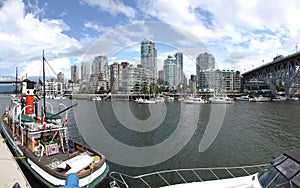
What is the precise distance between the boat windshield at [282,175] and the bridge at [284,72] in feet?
400

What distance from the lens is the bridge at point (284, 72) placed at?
119 m

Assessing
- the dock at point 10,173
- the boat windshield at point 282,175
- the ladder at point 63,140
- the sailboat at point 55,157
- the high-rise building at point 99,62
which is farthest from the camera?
the high-rise building at point 99,62

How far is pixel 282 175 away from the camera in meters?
6.10

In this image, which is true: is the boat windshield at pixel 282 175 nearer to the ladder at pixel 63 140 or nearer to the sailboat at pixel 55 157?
the sailboat at pixel 55 157

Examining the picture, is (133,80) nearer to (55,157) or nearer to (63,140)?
(63,140)

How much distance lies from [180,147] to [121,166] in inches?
319

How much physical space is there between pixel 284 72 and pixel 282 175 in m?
155

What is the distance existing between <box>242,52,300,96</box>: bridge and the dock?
125 m

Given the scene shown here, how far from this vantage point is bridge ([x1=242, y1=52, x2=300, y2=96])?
118938 mm

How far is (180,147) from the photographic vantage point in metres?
22.3

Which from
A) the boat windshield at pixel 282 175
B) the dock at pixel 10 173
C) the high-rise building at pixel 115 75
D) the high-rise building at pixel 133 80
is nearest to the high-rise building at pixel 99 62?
the dock at pixel 10 173

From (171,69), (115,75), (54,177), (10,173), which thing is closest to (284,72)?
(171,69)

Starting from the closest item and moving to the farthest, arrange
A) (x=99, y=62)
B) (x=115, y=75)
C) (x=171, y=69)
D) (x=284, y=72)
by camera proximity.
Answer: (x=99, y=62) < (x=171, y=69) < (x=115, y=75) < (x=284, y=72)

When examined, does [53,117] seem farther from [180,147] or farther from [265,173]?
[265,173]
